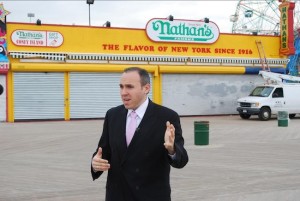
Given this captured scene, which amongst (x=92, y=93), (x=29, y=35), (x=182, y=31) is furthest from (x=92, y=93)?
(x=182, y=31)

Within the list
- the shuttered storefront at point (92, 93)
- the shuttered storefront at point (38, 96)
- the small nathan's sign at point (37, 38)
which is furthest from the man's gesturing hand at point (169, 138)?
the shuttered storefront at point (92, 93)

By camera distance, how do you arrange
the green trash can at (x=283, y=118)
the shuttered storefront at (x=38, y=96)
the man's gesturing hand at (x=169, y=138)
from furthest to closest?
the shuttered storefront at (x=38, y=96) < the green trash can at (x=283, y=118) < the man's gesturing hand at (x=169, y=138)

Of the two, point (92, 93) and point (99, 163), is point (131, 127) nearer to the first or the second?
point (99, 163)

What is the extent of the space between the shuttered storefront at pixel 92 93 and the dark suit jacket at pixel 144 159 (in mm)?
22767

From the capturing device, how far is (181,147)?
377 cm

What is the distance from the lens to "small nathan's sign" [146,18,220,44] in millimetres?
28500

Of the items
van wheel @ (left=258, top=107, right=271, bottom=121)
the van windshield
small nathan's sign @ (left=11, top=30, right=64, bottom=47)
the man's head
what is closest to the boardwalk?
the man's head

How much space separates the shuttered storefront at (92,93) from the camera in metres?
26.4

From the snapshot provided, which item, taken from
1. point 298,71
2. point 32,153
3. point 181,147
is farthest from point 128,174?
point 298,71

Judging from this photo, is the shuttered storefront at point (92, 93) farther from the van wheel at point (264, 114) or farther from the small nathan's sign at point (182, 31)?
the van wheel at point (264, 114)

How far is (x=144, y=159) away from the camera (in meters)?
3.72

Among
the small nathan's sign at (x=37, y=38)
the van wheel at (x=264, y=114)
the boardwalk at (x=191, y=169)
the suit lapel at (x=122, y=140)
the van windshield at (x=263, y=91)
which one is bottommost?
the van wheel at (x=264, y=114)

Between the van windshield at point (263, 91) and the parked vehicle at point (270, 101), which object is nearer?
the parked vehicle at point (270, 101)

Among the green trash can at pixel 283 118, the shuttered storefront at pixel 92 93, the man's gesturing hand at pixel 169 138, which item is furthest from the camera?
the shuttered storefront at pixel 92 93
